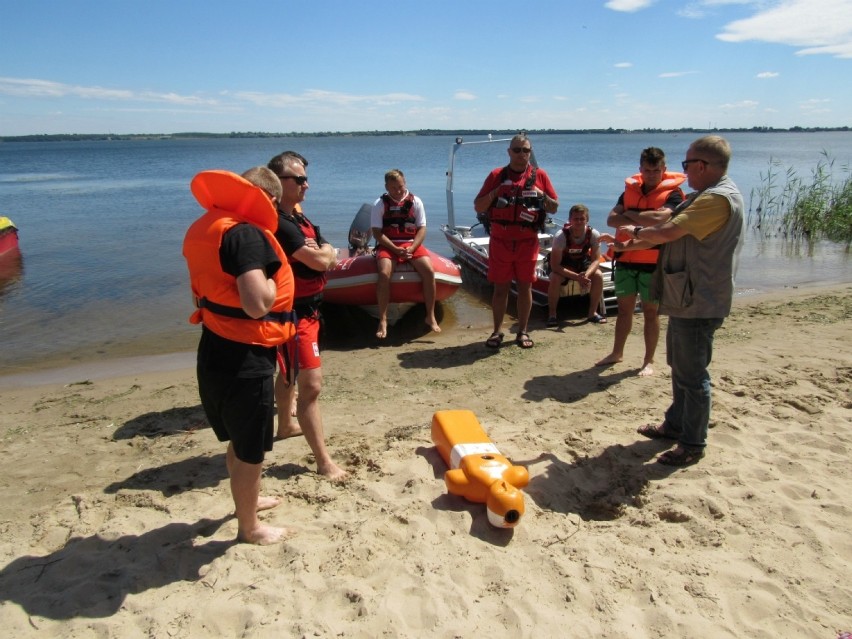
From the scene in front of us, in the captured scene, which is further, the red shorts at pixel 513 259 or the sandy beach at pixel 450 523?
the red shorts at pixel 513 259

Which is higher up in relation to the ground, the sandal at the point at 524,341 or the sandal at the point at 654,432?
the sandal at the point at 654,432

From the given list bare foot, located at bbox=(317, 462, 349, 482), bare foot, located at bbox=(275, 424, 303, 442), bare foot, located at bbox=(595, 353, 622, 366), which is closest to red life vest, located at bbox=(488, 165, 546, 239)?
bare foot, located at bbox=(595, 353, 622, 366)

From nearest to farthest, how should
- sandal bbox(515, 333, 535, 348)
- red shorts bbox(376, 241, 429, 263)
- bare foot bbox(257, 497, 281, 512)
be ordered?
bare foot bbox(257, 497, 281, 512) < sandal bbox(515, 333, 535, 348) < red shorts bbox(376, 241, 429, 263)

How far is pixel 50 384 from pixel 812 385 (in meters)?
6.83

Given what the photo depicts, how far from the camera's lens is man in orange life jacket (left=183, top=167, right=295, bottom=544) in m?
2.40

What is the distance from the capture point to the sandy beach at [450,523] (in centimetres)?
241

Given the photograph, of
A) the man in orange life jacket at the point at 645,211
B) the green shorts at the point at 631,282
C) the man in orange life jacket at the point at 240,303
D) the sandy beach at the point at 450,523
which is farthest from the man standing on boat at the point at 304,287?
the green shorts at the point at 631,282

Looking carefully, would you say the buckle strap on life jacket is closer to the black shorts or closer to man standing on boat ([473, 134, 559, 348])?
the black shorts

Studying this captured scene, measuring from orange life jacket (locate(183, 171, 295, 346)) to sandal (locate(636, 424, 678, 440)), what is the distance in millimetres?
2511

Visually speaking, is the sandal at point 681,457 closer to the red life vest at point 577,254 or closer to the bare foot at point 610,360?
the bare foot at point 610,360

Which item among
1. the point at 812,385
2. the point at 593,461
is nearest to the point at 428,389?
the point at 593,461

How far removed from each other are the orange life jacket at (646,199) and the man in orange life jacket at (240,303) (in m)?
3.12

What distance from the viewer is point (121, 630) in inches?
93.1

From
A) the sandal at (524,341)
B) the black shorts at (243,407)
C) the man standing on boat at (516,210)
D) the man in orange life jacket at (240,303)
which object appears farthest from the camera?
the sandal at (524,341)
